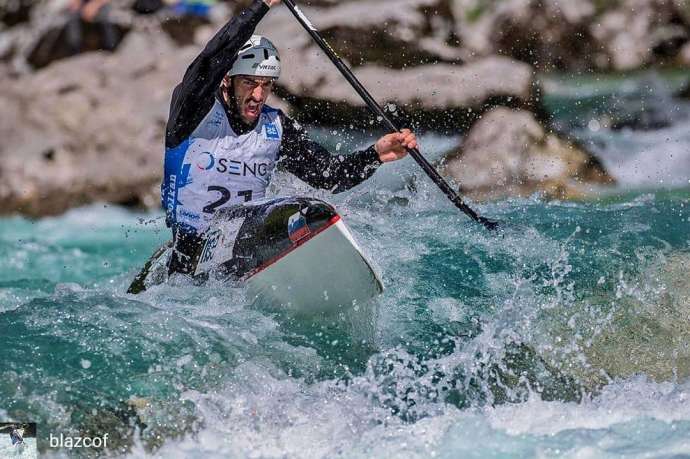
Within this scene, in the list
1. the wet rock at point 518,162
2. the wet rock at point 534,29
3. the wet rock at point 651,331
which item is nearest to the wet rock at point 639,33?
the wet rock at point 534,29

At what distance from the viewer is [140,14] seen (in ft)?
41.9

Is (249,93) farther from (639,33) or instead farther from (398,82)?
(639,33)

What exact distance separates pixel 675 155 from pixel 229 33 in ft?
26.0

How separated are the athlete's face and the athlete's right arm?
174 mm

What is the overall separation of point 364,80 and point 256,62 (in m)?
6.29

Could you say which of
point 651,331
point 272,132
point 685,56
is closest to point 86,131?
point 272,132

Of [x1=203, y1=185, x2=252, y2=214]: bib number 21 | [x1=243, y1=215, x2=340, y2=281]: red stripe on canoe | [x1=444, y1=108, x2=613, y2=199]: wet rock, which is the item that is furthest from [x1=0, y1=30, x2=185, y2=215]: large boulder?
[x1=243, y1=215, x2=340, y2=281]: red stripe on canoe

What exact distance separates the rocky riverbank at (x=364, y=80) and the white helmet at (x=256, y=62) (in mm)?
5479

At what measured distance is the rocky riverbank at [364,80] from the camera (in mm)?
10617

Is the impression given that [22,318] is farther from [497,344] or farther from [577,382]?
[577,382]

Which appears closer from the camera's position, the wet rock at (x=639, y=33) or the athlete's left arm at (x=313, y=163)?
the athlete's left arm at (x=313, y=163)

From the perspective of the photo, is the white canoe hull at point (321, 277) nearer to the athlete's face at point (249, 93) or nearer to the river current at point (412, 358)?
the river current at point (412, 358)

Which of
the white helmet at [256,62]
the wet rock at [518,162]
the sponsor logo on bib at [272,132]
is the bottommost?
the wet rock at [518,162]

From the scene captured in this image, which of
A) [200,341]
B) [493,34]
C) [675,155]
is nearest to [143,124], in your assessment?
[493,34]
